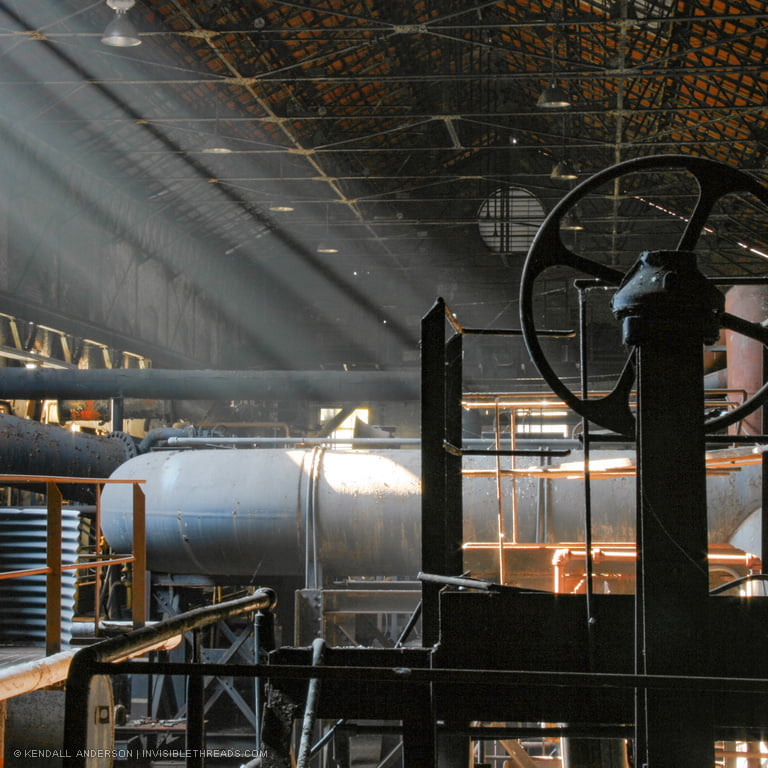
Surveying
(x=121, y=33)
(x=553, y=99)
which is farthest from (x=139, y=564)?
(x=553, y=99)

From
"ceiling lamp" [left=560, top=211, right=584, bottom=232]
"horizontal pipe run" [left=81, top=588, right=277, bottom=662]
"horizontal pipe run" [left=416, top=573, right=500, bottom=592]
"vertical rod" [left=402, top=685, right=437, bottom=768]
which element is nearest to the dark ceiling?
"ceiling lamp" [left=560, top=211, right=584, bottom=232]

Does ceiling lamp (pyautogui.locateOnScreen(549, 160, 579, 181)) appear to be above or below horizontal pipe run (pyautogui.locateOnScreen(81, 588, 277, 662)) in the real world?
above

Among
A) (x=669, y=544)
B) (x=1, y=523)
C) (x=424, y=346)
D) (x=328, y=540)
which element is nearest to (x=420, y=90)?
(x=328, y=540)

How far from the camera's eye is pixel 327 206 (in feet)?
83.4

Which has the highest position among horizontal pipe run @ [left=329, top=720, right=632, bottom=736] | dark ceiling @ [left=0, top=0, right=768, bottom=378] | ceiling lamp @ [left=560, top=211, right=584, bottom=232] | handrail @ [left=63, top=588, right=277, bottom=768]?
dark ceiling @ [left=0, top=0, right=768, bottom=378]

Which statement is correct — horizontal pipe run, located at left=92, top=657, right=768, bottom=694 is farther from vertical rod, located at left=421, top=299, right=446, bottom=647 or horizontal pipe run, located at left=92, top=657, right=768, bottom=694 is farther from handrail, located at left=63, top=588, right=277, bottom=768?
vertical rod, located at left=421, top=299, right=446, bottom=647

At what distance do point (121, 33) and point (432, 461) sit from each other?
1130 cm

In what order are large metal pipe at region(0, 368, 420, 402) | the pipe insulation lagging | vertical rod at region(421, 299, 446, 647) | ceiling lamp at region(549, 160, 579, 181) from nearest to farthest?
vertical rod at region(421, 299, 446, 647) → the pipe insulation lagging → large metal pipe at region(0, 368, 420, 402) → ceiling lamp at region(549, 160, 579, 181)

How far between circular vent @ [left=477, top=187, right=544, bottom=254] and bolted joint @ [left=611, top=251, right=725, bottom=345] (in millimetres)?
22741

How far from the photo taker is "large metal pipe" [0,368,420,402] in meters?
15.5

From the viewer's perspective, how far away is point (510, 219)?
25.9 metres

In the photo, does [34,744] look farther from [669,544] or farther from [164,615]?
[669,544]

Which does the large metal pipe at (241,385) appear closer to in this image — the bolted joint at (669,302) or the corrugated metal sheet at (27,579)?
the corrugated metal sheet at (27,579)

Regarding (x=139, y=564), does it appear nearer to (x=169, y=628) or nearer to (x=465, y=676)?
(x=169, y=628)
